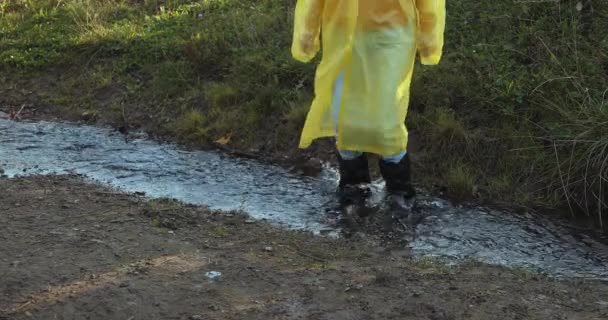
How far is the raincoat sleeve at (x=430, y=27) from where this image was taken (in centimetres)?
433

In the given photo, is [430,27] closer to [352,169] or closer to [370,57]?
[370,57]

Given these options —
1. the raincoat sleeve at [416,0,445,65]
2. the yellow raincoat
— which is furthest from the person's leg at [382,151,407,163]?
the raincoat sleeve at [416,0,445,65]

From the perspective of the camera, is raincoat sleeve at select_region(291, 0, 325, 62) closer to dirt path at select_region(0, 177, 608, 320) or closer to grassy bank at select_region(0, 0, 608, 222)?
dirt path at select_region(0, 177, 608, 320)

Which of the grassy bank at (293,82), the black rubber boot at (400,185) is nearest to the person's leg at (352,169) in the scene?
the black rubber boot at (400,185)

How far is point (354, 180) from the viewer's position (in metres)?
5.02

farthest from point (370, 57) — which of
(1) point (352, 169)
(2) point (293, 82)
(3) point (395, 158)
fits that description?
(2) point (293, 82)

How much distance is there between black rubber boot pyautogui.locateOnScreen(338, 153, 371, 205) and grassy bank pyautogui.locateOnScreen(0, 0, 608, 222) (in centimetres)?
56

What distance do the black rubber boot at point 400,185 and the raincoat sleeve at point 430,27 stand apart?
0.68 meters

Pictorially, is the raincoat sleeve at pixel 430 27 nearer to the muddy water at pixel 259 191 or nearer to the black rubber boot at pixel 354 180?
the black rubber boot at pixel 354 180

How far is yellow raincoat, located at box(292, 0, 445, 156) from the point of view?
4.31 meters

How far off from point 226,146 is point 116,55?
6.51ft

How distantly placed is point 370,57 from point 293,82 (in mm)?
2205

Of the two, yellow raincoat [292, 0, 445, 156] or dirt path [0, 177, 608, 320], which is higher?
yellow raincoat [292, 0, 445, 156]

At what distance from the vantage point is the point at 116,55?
751 centimetres
